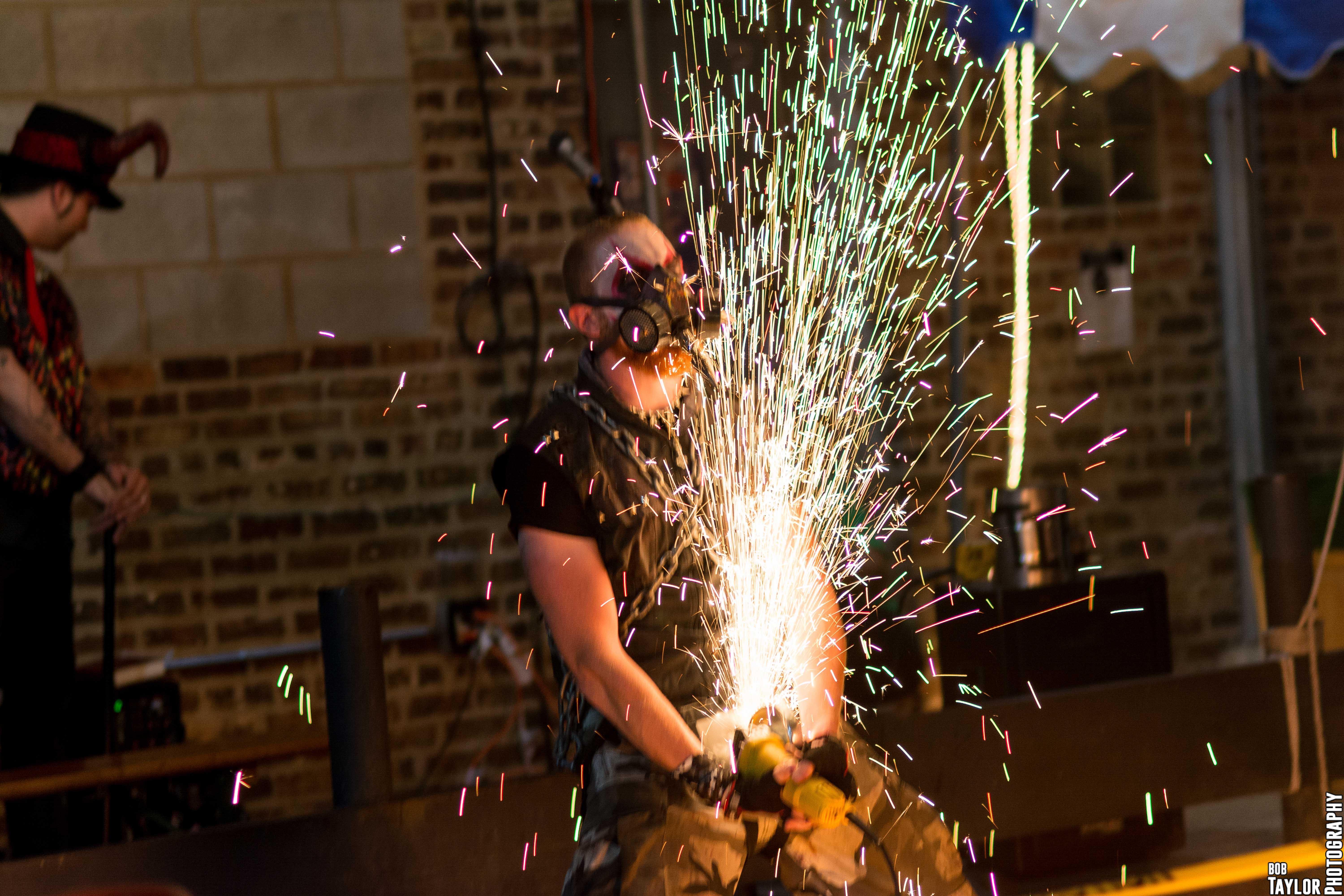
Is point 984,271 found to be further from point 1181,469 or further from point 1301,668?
point 1301,668

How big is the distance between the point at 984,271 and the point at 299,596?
2.94 metres

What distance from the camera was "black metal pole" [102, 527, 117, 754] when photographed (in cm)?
342

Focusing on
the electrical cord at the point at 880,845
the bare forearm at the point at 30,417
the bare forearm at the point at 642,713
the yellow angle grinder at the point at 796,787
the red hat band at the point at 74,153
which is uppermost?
the red hat band at the point at 74,153

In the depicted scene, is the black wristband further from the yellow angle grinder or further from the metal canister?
the metal canister

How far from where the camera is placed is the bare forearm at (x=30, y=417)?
3.36 m

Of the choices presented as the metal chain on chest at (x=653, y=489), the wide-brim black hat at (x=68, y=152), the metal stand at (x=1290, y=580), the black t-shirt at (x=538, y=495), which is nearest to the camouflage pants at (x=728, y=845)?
the metal chain on chest at (x=653, y=489)

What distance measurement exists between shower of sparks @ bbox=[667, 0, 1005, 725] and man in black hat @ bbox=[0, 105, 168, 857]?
175 centimetres

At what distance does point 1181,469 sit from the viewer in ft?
18.4

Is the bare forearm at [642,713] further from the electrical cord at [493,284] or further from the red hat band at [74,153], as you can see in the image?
the electrical cord at [493,284]

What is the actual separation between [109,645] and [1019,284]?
3637mm

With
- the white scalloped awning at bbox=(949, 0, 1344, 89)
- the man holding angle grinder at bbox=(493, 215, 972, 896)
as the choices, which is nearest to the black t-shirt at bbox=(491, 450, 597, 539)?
the man holding angle grinder at bbox=(493, 215, 972, 896)

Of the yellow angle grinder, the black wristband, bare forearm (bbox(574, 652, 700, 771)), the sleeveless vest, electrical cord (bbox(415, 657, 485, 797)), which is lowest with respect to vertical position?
electrical cord (bbox(415, 657, 485, 797))

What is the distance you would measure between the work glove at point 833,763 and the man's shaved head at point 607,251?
851 mm

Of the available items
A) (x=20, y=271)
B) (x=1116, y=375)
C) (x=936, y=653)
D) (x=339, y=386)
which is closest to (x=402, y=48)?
(x=339, y=386)
